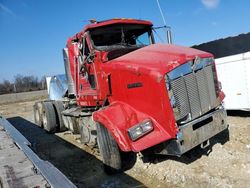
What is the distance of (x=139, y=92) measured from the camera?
19.0 feet

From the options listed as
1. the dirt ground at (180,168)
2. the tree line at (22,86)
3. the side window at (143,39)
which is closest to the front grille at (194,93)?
the dirt ground at (180,168)

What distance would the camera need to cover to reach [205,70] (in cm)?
610

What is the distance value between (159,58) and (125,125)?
52.4 inches

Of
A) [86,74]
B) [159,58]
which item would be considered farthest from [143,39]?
[159,58]

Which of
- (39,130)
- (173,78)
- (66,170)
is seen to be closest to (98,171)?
(66,170)

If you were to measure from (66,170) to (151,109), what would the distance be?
8.11 ft

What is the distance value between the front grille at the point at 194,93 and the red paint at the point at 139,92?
9.0 inches

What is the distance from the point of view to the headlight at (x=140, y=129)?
17.6ft

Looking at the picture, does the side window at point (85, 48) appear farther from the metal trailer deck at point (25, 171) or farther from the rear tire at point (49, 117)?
the rear tire at point (49, 117)

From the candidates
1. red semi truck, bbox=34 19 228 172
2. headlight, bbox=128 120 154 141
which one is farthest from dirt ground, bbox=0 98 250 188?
headlight, bbox=128 120 154 141

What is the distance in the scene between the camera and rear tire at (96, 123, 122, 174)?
6.05m

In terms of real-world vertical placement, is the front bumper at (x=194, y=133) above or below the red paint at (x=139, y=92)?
below

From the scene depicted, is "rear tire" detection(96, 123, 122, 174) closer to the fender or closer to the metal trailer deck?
the fender

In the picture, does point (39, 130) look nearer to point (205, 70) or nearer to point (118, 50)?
point (118, 50)
